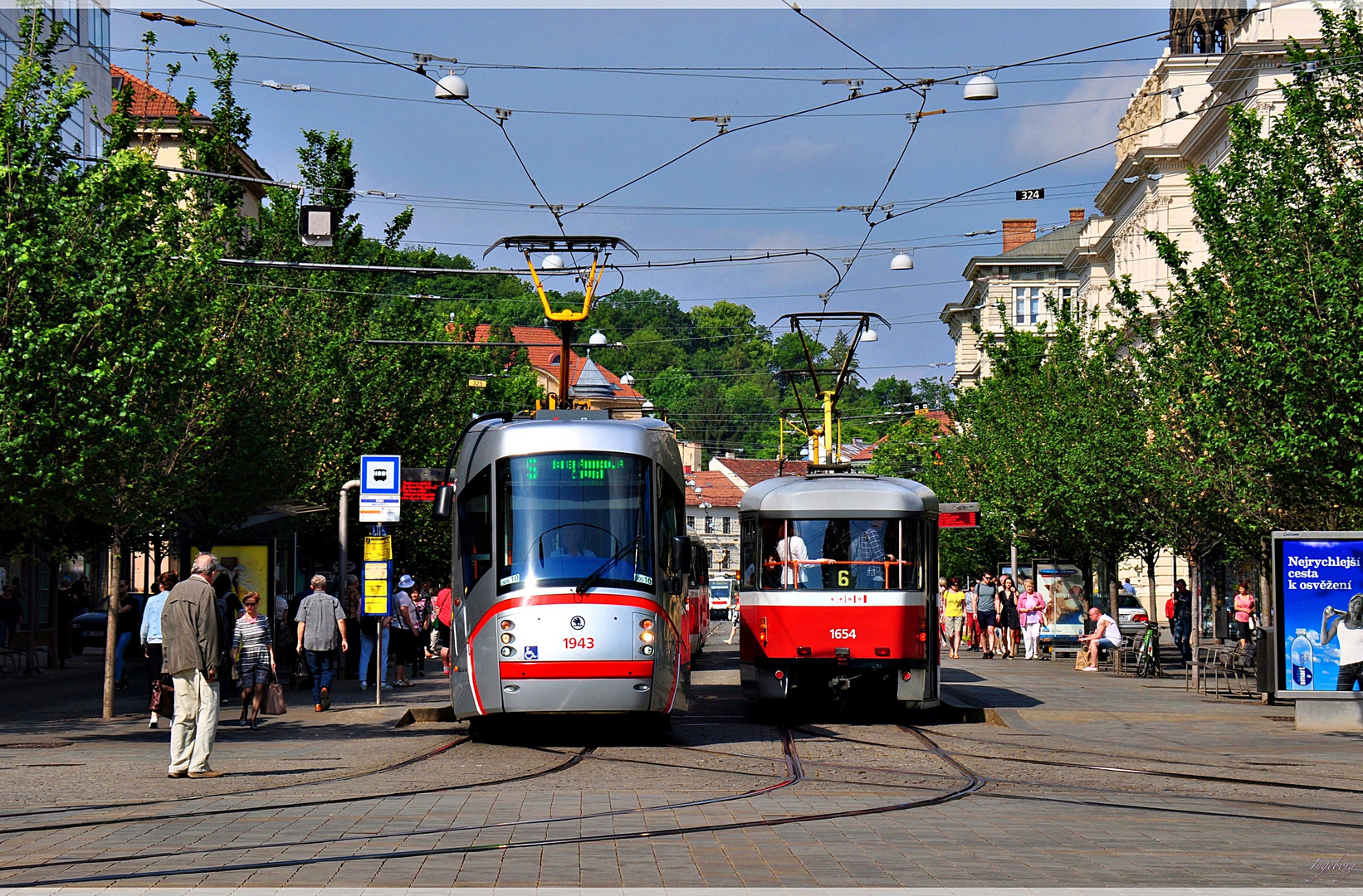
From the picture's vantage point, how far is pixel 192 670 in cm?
1377

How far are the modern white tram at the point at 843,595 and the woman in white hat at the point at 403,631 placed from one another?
8.65 metres

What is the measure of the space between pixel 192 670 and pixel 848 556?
8985mm

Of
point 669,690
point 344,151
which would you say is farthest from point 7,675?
point 669,690

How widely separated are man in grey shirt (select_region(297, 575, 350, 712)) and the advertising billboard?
458 inches

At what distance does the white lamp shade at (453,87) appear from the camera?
22875 millimetres

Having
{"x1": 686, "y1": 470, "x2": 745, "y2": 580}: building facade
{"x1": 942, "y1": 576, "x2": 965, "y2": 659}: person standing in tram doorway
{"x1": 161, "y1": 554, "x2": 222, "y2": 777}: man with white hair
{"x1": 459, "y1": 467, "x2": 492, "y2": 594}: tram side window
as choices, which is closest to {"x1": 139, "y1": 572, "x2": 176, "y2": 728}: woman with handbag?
{"x1": 459, "y1": 467, "x2": 492, "y2": 594}: tram side window

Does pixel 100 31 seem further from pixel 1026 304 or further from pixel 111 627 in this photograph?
pixel 1026 304

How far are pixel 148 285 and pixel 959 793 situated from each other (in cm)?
1198

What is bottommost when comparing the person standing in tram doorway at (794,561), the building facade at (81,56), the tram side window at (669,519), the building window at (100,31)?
the person standing in tram doorway at (794,561)

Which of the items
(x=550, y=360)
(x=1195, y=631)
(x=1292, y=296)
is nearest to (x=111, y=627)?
(x=1292, y=296)

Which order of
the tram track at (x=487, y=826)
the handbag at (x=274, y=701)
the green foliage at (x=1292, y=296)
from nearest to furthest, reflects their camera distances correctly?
the tram track at (x=487, y=826), the handbag at (x=274, y=701), the green foliage at (x=1292, y=296)

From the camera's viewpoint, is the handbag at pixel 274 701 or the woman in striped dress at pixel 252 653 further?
the handbag at pixel 274 701

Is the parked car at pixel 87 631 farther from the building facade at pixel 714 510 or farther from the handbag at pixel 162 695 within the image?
the building facade at pixel 714 510

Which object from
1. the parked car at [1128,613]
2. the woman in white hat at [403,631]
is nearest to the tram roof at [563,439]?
the woman in white hat at [403,631]
